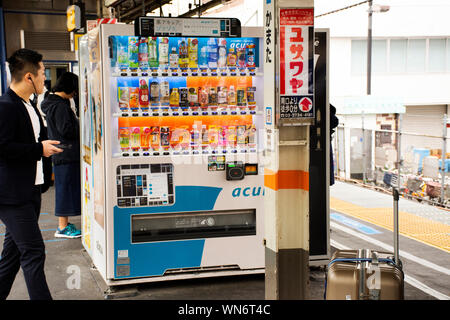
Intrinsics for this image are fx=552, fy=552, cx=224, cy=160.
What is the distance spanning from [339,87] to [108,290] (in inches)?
939

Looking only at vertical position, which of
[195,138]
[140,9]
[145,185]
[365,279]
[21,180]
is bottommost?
[365,279]

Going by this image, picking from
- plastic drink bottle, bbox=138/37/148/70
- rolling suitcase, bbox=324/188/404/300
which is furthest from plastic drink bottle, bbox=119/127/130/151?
rolling suitcase, bbox=324/188/404/300

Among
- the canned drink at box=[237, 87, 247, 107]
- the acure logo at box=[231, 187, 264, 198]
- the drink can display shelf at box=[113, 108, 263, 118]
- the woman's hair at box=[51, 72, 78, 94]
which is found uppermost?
the woman's hair at box=[51, 72, 78, 94]

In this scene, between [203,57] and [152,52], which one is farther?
[203,57]

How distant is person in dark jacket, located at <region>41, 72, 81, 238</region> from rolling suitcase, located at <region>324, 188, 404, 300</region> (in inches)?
175

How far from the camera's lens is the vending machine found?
19.0 feet

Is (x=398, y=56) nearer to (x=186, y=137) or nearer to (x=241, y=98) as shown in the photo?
(x=241, y=98)

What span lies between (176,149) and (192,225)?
86 centimetres

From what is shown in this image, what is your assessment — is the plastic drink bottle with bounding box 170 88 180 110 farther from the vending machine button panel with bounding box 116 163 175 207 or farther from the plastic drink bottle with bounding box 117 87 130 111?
the vending machine button panel with bounding box 116 163 175 207

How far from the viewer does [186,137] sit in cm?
616

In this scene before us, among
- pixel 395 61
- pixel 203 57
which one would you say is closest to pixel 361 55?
pixel 395 61

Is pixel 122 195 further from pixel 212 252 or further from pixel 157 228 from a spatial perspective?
pixel 212 252

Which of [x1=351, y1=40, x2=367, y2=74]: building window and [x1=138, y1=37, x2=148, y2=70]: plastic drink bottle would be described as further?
[x1=351, y1=40, x2=367, y2=74]: building window
